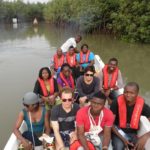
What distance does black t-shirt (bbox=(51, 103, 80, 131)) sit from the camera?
3270 millimetres

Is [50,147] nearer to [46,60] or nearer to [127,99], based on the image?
[127,99]

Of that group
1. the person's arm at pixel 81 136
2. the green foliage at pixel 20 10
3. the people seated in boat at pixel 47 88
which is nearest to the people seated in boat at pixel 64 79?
the people seated in boat at pixel 47 88

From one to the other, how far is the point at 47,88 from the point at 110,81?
3.87 feet

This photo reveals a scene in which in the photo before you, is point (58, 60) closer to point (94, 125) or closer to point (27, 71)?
point (94, 125)

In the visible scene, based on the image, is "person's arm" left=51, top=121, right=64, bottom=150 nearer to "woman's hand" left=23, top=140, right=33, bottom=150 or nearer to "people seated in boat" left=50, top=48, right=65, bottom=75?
"woman's hand" left=23, top=140, right=33, bottom=150

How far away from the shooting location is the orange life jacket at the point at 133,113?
3.30m

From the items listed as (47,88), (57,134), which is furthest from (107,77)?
(57,134)

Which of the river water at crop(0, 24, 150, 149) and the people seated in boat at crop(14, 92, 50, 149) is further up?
the people seated in boat at crop(14, 92, 50, 149)

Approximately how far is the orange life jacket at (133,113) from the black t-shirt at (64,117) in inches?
20.8

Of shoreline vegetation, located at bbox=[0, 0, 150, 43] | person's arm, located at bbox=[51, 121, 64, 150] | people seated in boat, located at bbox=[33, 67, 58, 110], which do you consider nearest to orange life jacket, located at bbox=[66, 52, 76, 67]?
people seated in boat, located at bbox=[33, 67, 58, 110]

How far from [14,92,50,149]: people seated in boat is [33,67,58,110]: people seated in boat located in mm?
1342

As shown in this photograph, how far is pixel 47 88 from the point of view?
15.8 feet

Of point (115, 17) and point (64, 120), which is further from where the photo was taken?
point (115, 17)

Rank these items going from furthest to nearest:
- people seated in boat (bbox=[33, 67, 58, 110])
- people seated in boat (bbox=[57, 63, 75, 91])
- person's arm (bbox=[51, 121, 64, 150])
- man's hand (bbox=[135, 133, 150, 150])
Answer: people seated in boat (bbox=[57, 63, 75, 91]), people seated in boat (bbox=[33, 67, 58, 110]), person's arm (bbox=[51, 121, 64, 150]), man's hand (bbox=[135, 133, 150, 150])
